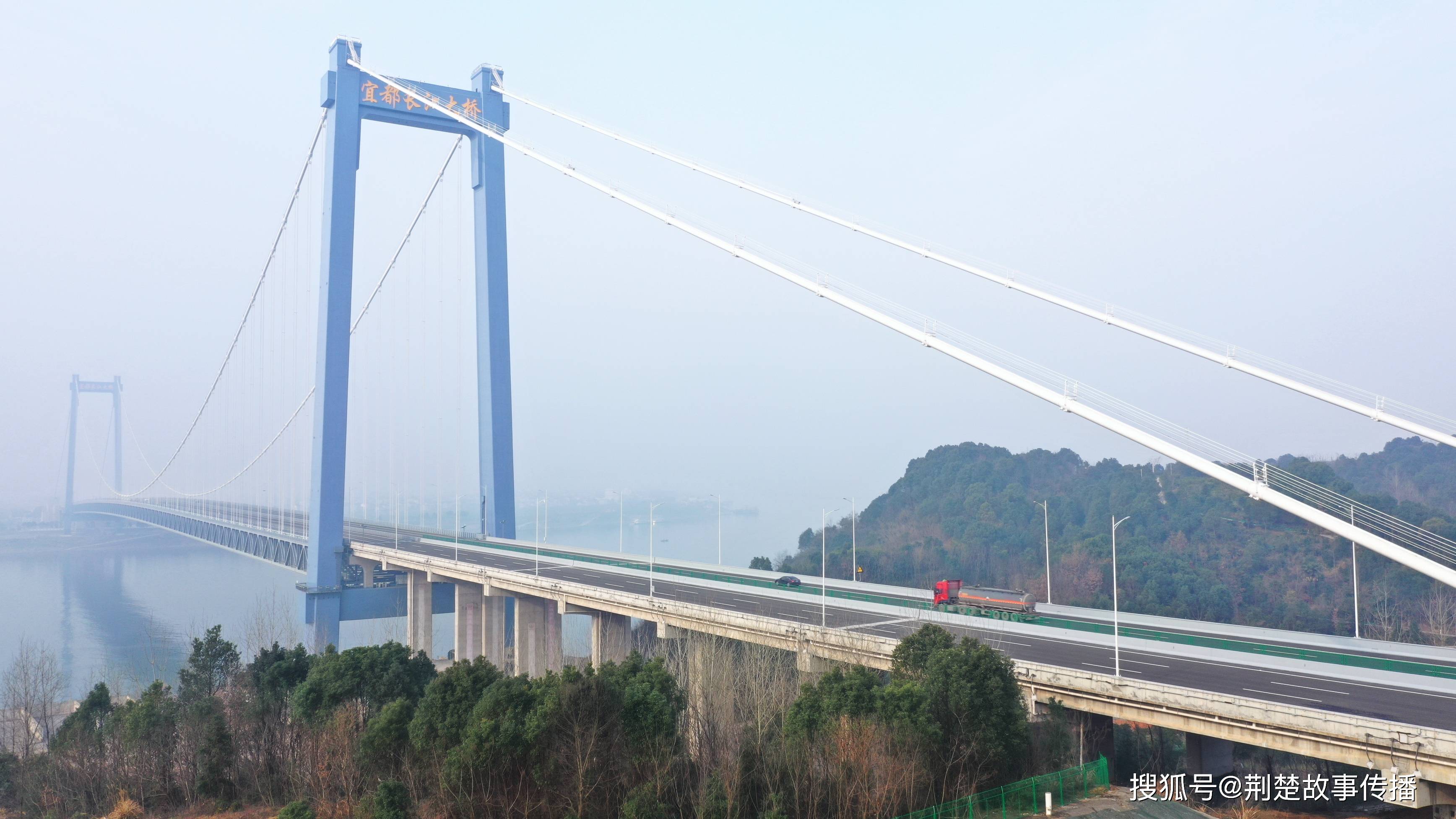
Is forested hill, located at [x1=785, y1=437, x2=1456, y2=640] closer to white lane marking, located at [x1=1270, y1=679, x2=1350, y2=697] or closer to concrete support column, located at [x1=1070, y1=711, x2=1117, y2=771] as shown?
white lane marking, located at [x1=1270, y1=679, x2=1350, y2=697]

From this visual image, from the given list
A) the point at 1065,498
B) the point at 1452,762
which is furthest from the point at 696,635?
the point at 1065,498

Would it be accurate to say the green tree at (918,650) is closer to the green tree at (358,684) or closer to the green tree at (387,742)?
the green tree at (387,742)

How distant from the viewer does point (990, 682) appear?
69.9ft

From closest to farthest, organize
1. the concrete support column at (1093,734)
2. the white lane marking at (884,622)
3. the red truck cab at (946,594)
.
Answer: the concrete support column at (1093,734) → the white lane marking at (884,622) → the red truck cab at (946,594)

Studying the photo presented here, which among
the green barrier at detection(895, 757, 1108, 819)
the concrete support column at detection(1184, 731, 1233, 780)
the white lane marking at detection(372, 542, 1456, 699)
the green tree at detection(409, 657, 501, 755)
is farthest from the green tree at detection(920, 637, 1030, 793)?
the green tree at detection(409, 657, 501, 755)

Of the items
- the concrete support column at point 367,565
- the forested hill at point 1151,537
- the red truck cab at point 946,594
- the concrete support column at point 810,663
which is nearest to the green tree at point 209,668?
the concrete support column at point 810,663

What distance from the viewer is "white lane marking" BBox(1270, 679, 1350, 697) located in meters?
22.0

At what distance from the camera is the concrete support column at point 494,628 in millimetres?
50562

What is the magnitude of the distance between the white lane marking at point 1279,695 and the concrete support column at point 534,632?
→ 3272cm

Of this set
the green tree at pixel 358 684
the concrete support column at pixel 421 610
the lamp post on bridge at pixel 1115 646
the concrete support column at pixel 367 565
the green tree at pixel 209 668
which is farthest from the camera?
the concrete support column at pixel 367 565

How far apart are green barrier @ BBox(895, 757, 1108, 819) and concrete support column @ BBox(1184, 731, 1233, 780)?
3.77 meters

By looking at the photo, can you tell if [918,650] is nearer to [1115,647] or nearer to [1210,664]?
[1115,647]

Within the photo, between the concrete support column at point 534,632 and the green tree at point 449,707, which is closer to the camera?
the green tree at point 449,707

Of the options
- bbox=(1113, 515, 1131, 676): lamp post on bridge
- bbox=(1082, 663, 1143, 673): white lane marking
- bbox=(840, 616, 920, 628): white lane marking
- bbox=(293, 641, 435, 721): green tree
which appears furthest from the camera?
bbox=(840, 616, 920, 628): white lane marking
